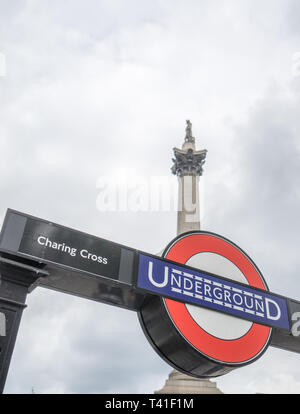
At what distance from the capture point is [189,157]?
28.3m

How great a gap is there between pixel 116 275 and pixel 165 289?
0.72 meters

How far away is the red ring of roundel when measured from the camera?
511 centimetres

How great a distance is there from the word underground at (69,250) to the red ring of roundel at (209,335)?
3.60ft

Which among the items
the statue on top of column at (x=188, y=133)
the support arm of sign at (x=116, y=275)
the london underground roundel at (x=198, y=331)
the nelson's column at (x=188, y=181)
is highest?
the statue on top of column at (x=188, y=133)

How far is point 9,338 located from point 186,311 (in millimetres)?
2305

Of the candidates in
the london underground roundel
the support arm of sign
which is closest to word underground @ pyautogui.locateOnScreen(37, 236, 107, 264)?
the support arm of sign

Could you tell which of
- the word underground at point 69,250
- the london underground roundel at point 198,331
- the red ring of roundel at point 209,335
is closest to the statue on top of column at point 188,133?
the red ring of roundel at point 209,335

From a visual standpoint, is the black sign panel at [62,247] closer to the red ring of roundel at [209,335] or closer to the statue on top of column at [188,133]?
the red ring of roundel at [209,335]

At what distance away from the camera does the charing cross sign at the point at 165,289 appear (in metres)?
4.68

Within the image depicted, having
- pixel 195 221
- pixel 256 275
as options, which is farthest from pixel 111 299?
pixel 195 221

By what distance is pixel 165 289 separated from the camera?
5.31 metres
